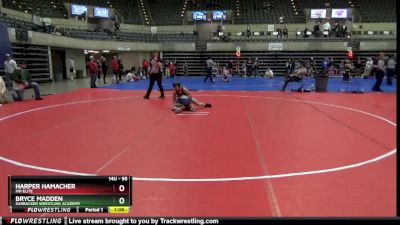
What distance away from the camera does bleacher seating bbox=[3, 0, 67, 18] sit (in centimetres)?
3071

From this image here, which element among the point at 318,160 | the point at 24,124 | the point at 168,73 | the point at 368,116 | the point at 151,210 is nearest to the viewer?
the point at 151,210

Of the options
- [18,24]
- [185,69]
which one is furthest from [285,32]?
[18,24]

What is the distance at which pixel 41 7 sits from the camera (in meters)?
34.9

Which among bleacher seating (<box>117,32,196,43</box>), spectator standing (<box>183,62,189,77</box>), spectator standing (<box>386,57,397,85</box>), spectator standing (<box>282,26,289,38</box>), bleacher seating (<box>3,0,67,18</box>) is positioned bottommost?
spectator standing (<box>183,62,189,77</box>)

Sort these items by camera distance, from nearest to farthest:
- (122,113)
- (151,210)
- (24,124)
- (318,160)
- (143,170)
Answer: (151,210) → (143,170) → (318,160) → (24,124) → (122,113)

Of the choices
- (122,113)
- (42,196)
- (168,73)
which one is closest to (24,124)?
(122,113)

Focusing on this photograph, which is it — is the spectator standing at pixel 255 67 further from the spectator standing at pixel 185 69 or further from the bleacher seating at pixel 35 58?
the bleacher seating at pixel 35 58

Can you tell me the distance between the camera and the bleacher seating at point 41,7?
30.7 meters

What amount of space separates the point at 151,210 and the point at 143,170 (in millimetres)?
1507

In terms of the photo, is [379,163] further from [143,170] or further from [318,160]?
[143,170]

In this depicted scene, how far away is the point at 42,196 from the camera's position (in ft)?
5.42
